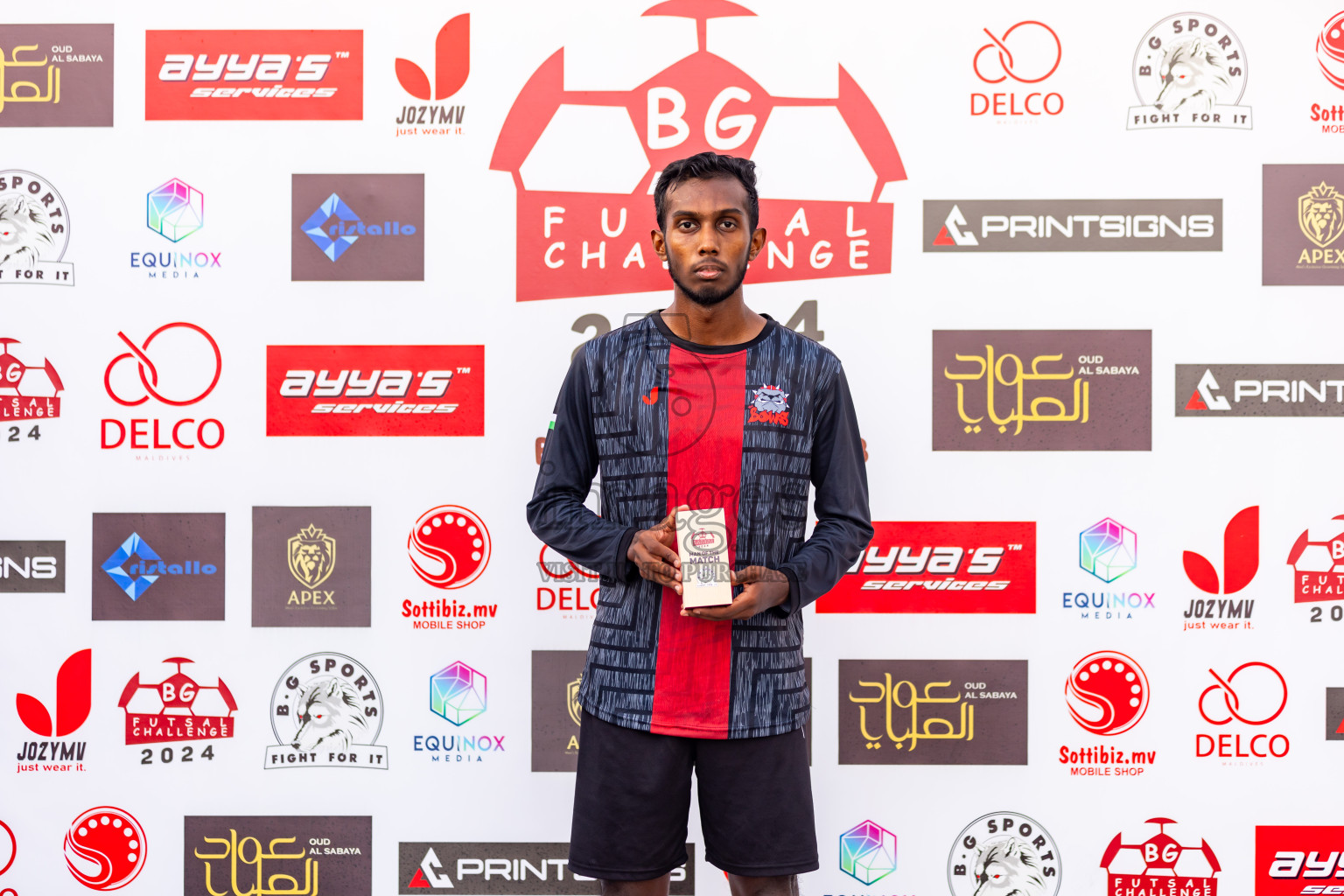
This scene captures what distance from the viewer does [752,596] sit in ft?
5.39

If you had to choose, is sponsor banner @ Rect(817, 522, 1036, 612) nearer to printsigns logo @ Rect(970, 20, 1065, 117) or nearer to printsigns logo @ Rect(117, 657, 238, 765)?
printsigns logo @ Rect(970, 20, 1065, 117)

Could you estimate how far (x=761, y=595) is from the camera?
1.66 m

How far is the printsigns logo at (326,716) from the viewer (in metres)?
2.43

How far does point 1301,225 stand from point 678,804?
81.5 inches

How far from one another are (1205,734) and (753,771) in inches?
54.1

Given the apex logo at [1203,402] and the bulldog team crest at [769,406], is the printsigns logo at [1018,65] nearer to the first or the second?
the apex logo at [1203,402]

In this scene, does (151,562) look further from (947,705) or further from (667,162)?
(947,705)

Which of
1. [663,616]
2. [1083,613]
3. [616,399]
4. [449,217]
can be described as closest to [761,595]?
[663,616]

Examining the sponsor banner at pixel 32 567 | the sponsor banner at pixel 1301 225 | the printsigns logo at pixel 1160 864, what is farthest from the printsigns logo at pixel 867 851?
the sponsor banner at pixel 32 567

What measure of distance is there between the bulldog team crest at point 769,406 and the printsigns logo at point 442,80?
118 centimetres

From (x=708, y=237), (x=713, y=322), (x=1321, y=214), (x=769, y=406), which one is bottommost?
(x=769, y=406)

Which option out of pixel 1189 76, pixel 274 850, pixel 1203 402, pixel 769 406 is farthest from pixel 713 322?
pixel 274 850

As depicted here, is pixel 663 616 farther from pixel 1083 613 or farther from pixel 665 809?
pixel 1083 613

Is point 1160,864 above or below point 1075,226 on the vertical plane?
below
